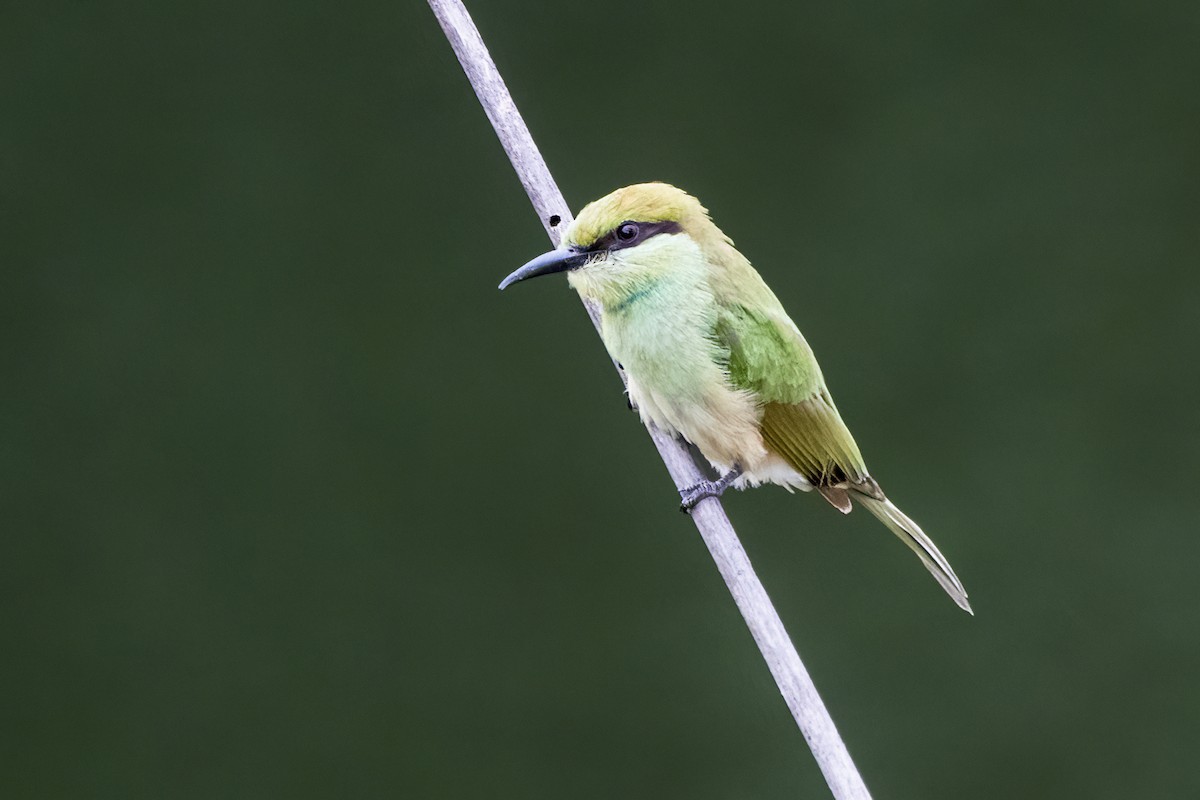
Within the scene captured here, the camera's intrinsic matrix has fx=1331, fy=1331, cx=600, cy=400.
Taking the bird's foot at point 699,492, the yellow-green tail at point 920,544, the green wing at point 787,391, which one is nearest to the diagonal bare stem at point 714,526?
the bird's foot at point 699,492

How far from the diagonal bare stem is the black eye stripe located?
7 centimetres

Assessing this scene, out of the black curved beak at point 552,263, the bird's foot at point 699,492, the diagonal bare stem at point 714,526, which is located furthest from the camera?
the bird's foot at point 699,492

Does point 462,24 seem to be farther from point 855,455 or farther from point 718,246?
point 855,455

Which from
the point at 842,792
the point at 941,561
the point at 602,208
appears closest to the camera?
the point at 842,792

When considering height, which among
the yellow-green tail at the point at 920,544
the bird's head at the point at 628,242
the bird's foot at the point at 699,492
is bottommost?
the yellow-green tail at the point at 920,544

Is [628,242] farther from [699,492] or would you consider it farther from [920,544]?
[920,544]

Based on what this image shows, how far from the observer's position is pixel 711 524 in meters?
1.52

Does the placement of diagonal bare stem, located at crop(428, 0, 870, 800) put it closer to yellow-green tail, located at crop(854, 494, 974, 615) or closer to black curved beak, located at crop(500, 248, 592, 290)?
black curved beak, located at crop(500, 248, 592, 290)

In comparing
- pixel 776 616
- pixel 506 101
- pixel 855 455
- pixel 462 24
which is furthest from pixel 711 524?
pixel 462 24

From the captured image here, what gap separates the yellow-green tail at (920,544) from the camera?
163 centimetres

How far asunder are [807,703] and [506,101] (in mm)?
739

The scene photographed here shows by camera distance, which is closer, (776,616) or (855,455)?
(776,616)

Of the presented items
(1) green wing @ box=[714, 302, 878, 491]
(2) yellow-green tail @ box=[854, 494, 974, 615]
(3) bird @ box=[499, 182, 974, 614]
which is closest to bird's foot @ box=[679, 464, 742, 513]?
(3) bird @ box=[499, 182, 974, 614]

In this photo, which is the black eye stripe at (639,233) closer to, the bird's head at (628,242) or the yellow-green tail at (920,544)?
the bird's head at (628,242)
